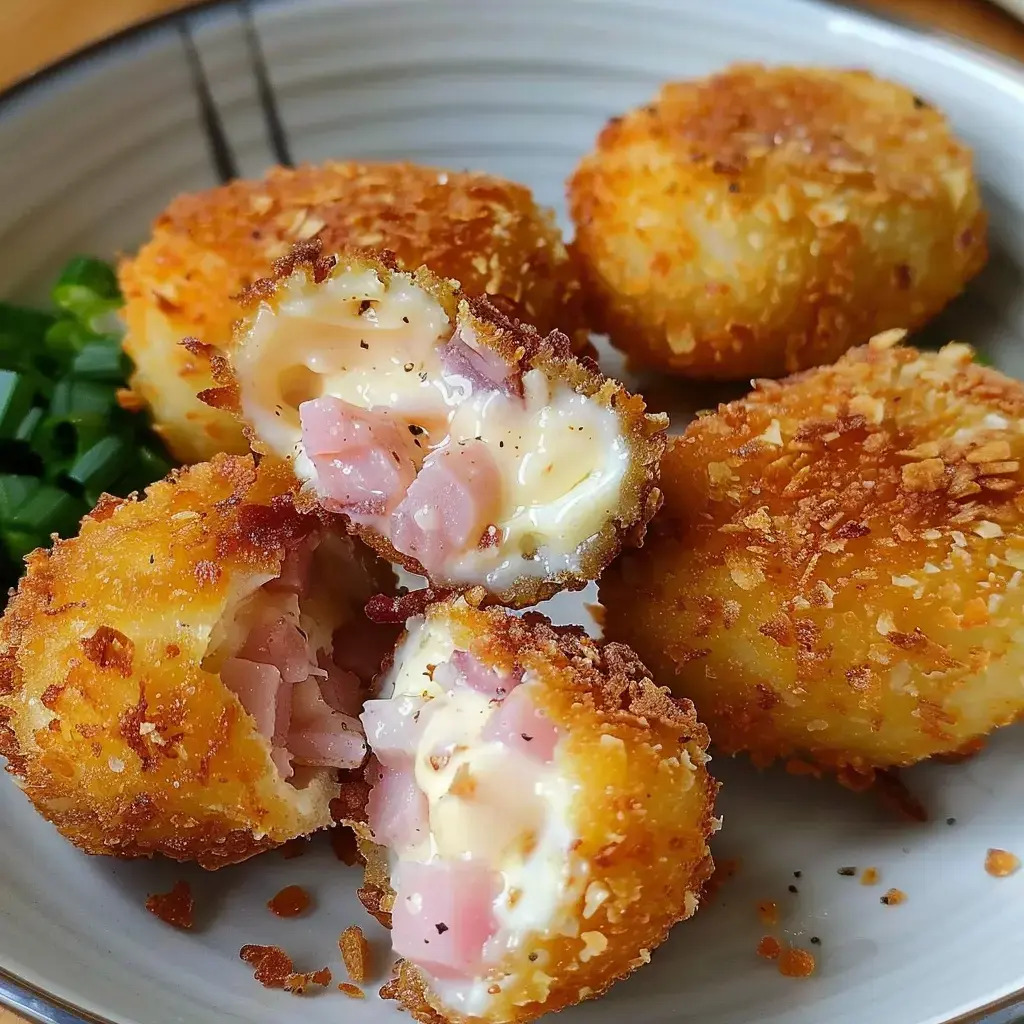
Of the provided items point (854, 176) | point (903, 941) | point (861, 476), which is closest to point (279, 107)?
point (854, 176)

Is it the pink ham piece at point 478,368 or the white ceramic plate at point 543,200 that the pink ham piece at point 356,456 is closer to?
the pink ham piece at point 478,368

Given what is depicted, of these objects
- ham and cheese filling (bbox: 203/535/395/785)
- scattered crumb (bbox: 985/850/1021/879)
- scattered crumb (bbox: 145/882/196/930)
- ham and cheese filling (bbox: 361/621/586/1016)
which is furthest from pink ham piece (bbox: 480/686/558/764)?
scattered crumb (bbox: 985/850/1021/879)

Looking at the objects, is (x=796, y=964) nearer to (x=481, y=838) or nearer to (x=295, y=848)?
(x=481, y=838)

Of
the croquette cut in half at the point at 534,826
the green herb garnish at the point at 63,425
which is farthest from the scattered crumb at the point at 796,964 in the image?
the green herb garnish at the point at 63,425

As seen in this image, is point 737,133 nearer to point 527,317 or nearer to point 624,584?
point 527,317

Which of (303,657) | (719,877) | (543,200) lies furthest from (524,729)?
(543,200)

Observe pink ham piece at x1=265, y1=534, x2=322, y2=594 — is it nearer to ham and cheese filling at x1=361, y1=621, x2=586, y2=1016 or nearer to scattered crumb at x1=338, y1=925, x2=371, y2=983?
ham and cheese filling at x1=361, y1=621, x2=586, y2=1016
